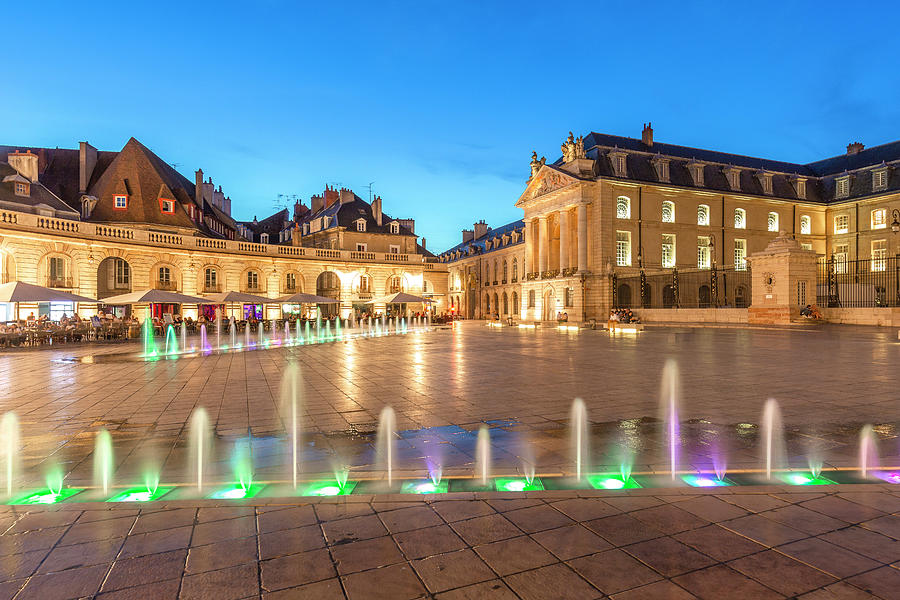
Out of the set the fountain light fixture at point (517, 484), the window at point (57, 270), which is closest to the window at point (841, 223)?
the fountain light fixture at point (517, 484)

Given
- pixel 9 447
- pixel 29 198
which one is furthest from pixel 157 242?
pixel 9 447

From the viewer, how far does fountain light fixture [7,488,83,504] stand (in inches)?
164

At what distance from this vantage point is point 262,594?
9.02ft

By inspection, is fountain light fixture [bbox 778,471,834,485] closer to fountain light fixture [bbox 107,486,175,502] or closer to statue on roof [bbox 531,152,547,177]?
fountain light fixture [bbox 107,486,175,502]

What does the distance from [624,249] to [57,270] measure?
43.8 meters

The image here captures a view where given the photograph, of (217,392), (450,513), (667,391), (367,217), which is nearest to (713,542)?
(450,513)

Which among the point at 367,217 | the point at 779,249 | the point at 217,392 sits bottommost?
the point at 217,392

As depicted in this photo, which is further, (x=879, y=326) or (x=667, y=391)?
(x=879, y=326)

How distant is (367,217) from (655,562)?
5365 cm

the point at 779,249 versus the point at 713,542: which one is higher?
the point at 779,249

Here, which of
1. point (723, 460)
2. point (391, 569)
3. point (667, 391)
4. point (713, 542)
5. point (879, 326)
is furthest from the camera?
point (879, 326)

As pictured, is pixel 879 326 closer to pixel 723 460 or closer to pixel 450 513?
pixel 723 460

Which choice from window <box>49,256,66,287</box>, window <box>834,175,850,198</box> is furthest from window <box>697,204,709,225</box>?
window <box>49,256,66,287</box>

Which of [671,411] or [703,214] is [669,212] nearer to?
[703,214]
